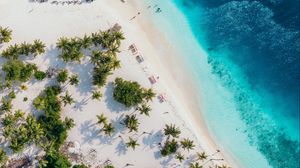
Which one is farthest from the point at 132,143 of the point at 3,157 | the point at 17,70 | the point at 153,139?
the point at 17,70

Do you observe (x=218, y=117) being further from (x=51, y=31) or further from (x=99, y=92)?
(x=51, y=31)

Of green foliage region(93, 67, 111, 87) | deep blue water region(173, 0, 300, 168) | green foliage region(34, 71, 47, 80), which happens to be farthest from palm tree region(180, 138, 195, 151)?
green foliage region(34, 71, 47, 80)

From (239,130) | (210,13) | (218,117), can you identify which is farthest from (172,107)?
(210,13)

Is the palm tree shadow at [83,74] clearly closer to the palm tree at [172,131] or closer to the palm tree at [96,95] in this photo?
the palm tree at [96,95]

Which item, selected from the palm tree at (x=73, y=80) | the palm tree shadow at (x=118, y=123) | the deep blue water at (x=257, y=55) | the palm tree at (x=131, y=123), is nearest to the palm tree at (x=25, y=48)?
the palm tree at (x=73, y=80)

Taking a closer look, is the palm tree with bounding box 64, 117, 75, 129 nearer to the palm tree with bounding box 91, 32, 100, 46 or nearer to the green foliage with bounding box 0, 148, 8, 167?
the green foliage with bounding box 0, 148, 8, 167

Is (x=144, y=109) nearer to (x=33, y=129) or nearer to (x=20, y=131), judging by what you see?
(x=33, y=129)
